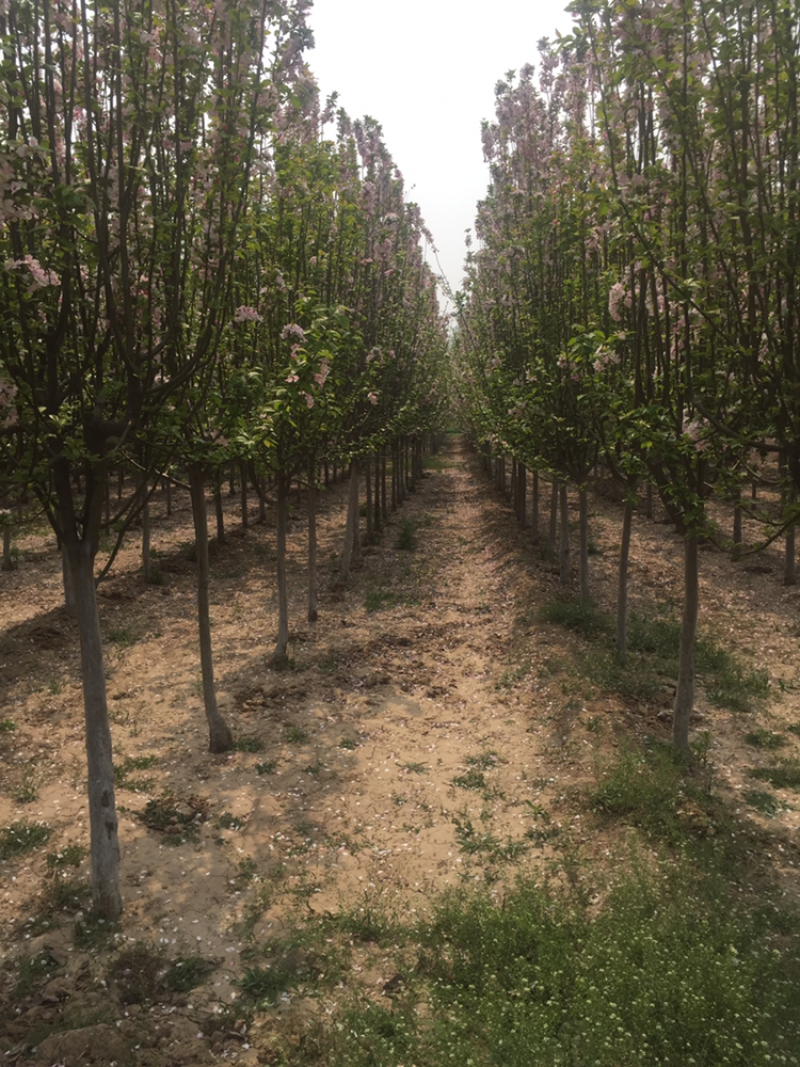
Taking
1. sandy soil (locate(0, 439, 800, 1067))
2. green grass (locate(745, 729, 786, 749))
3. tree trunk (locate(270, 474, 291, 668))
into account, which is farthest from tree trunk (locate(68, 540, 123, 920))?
green grass (locate(745, 729, 786, 749))

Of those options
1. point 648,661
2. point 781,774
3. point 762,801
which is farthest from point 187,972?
point 648,661

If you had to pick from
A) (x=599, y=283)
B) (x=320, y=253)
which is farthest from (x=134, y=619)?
(x=599, y=283)

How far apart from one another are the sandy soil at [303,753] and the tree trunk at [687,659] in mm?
617

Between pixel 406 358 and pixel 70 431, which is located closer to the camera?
pixel 70 431

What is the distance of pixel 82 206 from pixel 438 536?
21131 mm

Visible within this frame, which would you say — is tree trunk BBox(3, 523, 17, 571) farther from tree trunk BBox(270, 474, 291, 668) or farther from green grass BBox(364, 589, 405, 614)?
green grass BBox(364, 589, 405, 614)

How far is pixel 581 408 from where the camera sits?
40.9 feet

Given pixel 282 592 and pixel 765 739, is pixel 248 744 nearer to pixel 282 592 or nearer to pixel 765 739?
pixel 282 592

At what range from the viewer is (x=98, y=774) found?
21.6 feet

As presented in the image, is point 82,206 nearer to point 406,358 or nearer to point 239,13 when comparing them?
point 239,13

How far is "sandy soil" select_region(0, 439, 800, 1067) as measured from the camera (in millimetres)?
6188

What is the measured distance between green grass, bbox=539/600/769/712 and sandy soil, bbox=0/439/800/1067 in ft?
1.34

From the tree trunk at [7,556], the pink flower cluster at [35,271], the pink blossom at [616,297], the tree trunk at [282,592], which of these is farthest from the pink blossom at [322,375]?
the tree trunk at [7,556]

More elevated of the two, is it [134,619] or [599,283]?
[599,283]
